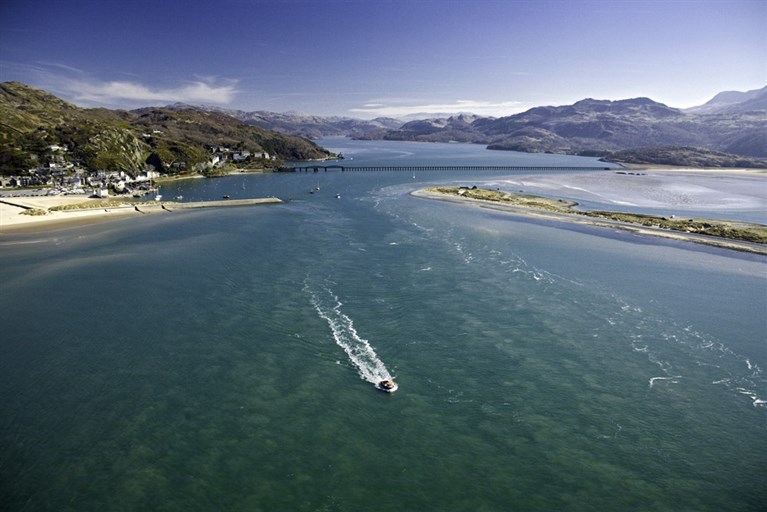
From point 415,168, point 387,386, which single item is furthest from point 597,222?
point 415,168

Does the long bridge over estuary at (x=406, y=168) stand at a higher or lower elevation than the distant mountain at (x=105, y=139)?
lower

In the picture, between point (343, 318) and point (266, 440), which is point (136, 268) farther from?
point (266, 440)

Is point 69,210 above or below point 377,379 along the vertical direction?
above

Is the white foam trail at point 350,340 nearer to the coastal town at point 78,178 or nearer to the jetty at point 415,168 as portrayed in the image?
the coastal town at point 78,178

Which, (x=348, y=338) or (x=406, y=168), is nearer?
(x=348, y=338)

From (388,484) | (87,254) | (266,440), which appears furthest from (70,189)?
(388,484)

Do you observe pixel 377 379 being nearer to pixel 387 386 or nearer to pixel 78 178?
pixel 387 386

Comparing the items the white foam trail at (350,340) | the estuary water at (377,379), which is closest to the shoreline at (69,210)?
the estuary water at (377,379)
